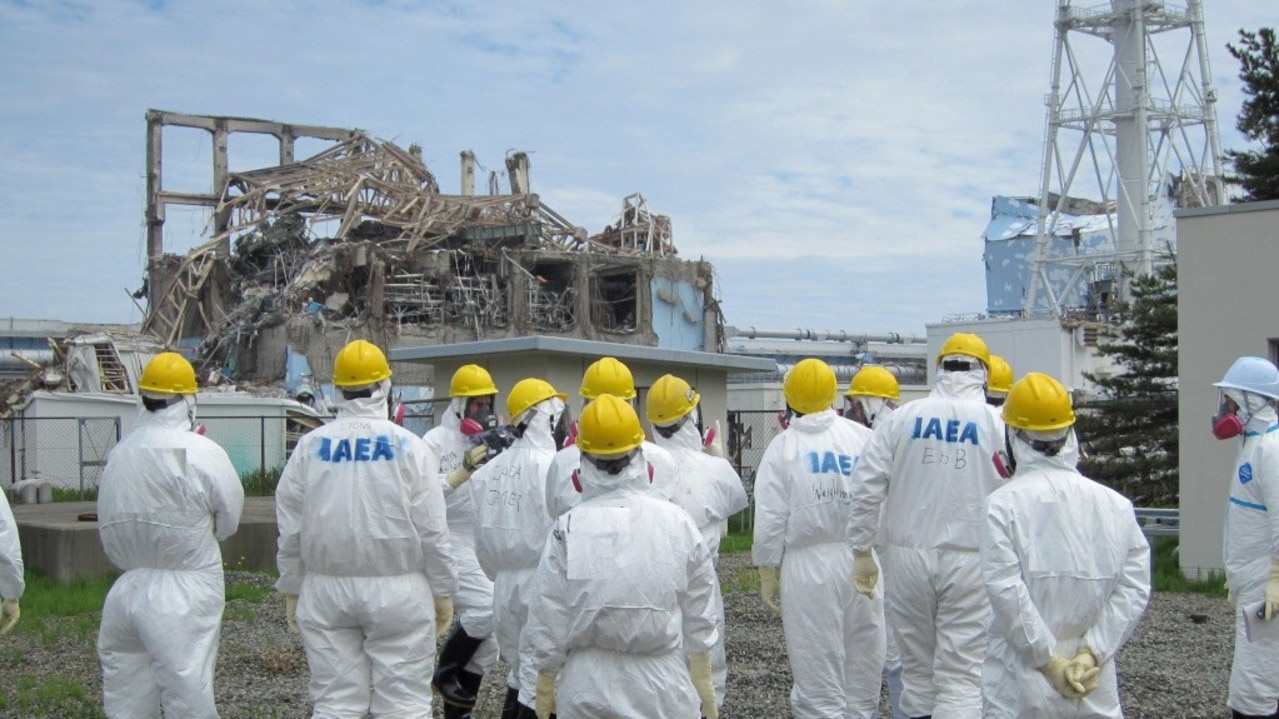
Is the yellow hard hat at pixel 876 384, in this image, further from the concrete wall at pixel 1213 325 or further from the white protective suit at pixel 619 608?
the concrete wall at pixel 1213 325

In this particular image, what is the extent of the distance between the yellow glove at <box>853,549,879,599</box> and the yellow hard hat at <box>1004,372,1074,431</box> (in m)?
1.62

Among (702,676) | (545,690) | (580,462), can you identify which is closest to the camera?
(545,690)

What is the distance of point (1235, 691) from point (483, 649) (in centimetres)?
414

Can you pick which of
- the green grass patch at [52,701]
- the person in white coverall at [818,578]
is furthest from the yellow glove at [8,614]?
the person in white coverall at [818,578]

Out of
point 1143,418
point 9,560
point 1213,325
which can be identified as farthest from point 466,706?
point 1143,418

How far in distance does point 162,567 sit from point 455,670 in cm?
192

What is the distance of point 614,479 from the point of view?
507 centimetres

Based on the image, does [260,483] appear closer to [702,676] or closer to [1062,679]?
[702,676]

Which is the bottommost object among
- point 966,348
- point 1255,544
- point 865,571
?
point 865,571

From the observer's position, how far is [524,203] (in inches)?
1437

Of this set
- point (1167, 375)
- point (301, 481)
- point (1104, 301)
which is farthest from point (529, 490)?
point (1104, 301)

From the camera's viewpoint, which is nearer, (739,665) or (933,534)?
(933,534)

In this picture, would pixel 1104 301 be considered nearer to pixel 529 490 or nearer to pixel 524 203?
pixel 524 203

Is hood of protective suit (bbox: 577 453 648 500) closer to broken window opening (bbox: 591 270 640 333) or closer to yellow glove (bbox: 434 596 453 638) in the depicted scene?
yellow glove (bbox: 434 596 453 638)
